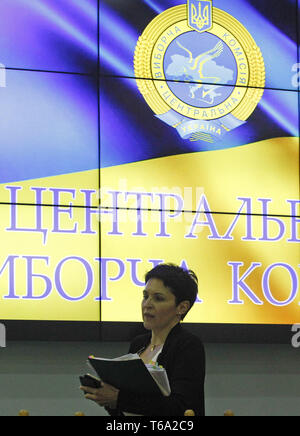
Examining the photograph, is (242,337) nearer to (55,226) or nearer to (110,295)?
(110,295)

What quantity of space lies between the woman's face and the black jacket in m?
0.04

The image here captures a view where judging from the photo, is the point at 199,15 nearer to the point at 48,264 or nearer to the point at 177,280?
the point at 48,264

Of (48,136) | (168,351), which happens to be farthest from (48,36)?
(168,351)

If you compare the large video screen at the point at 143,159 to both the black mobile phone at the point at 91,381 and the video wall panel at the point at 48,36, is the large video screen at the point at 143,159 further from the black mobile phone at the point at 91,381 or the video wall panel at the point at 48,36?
the black mobile phone at the point at 91,381

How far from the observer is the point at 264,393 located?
6309 mm

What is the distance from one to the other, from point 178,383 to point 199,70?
18.2 ft

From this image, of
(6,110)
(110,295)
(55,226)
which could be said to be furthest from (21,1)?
(110,295)

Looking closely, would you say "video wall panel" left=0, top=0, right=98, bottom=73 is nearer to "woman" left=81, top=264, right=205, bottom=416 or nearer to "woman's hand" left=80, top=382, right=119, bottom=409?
"woman" left=81, top=264, right=205, bottom=416

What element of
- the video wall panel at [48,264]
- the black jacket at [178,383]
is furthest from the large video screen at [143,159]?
the black jacket at [178,383]

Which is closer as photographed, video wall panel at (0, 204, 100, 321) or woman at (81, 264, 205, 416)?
woman at (81, 264, 205, 416)

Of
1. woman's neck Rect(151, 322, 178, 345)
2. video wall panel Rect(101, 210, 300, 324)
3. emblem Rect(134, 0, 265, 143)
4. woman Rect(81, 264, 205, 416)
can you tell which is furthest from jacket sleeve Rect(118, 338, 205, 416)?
emblem Rect(134, 0, 265, 143)

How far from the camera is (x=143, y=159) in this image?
7328 mm

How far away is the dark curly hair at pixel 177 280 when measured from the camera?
274cm

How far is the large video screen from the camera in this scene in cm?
704
